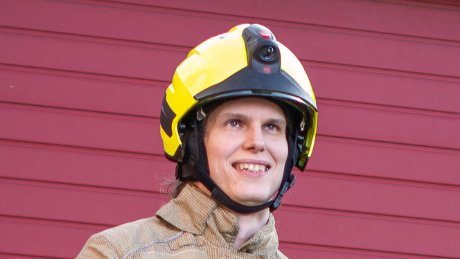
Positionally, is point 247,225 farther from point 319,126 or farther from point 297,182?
point 319,126

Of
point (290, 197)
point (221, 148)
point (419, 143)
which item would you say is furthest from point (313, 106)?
point (419, 143)

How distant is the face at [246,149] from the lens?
7.29ft

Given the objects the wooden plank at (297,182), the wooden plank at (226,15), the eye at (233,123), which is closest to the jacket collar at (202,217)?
the eye at (233,123)

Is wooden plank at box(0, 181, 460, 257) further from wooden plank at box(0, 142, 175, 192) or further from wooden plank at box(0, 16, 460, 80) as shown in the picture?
wooden plank at box(0, 16, 460, 80)

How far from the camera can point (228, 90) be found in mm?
2250

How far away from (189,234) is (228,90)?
0.49 m

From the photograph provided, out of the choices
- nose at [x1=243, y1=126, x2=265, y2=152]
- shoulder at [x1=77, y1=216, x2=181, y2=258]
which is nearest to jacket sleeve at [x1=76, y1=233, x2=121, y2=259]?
shoulder at [x1=77, y1=216, x2=181, y2=258]

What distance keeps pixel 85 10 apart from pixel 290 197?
5.68 ft

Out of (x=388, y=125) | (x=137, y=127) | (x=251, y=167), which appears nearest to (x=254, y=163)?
(x=251, y=167)

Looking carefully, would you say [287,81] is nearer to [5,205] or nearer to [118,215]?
[118,215]

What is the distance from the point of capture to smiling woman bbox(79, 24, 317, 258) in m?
2.21

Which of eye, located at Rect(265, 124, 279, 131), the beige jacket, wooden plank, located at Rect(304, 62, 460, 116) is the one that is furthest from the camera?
wooden plank, located at Rect(304, 62, 460, 116)

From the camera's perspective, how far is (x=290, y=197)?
4254 mm

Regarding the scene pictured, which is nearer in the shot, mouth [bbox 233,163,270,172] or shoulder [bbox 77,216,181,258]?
shoulder [bbox 77,216,181,258]
